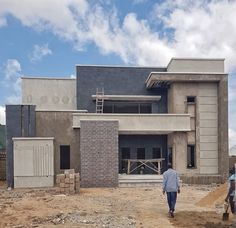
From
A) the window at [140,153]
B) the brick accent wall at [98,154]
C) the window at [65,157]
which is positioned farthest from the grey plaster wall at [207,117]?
the window at [65,157]

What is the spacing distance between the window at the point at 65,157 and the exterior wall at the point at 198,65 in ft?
33.2

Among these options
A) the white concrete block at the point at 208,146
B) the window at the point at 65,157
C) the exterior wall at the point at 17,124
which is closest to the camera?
the exterior wall at the point at 17,124

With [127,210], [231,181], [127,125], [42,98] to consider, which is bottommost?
[127,210]

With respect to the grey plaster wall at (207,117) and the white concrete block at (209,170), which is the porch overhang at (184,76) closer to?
the grey plaster wall at (207,117)

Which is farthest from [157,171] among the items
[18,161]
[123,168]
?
[18,161]

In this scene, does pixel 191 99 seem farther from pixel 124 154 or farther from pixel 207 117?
pixel 124 154

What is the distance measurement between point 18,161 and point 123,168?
8431mm

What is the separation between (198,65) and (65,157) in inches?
480

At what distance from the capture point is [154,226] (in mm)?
10453

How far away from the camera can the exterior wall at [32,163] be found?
72.5ft

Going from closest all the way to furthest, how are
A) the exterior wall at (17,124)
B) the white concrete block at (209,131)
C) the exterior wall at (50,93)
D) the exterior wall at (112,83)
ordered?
1. the exterior wall at (17,124)
2. the white concrete block at (209,131)
3. the exterior wall at (112,83)
4. the exterior wall at (50,93)

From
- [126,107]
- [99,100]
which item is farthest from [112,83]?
[126,107]

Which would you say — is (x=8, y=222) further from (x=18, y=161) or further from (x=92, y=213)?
(x=18, y=161)

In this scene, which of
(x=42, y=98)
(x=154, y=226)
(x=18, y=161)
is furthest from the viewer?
(x=42, y=98)
